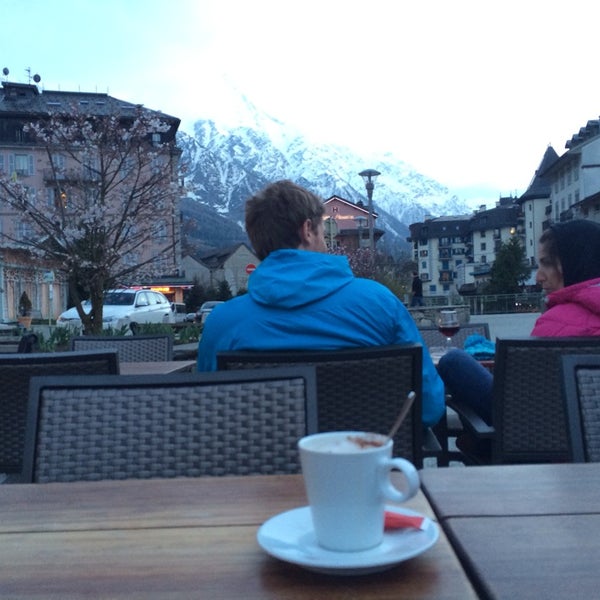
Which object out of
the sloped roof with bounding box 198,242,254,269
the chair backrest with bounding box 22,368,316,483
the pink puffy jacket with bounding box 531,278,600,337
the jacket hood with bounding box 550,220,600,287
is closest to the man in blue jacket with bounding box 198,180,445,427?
the chair backrest with bounding box 22,368,316,483

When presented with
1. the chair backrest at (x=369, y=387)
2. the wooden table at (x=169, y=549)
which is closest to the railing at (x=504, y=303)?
the chair backrest at (x=369, y=387)

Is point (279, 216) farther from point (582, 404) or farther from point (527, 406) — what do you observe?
point (582, 404)

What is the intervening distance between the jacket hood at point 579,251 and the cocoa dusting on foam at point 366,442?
7.47 feet

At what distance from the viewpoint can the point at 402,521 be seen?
92cm

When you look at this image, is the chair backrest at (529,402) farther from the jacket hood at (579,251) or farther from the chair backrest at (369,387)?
the jacket hood at (579,251)

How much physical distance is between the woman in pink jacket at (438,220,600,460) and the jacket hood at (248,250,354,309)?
37.3 inches

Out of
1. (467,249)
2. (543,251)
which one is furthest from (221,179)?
(543,251)

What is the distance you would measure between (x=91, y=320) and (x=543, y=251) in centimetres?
881

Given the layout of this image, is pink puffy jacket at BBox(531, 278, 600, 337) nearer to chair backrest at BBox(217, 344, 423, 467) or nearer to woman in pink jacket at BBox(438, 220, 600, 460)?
woman in pink jacket at BBox(438, 220, 600, 460)

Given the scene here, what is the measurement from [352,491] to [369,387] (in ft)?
3.87

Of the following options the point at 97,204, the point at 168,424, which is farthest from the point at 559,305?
the point at 97,204

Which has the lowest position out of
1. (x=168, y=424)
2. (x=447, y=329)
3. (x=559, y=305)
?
(x=168, y=424)

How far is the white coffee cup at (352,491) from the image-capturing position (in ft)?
2.74

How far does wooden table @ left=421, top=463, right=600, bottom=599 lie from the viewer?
78 cm
